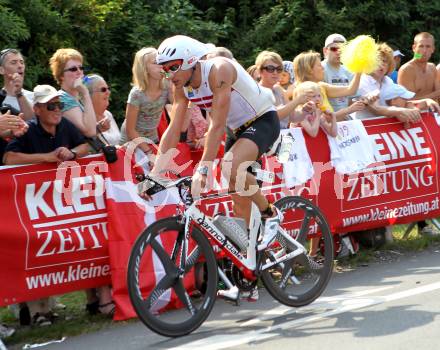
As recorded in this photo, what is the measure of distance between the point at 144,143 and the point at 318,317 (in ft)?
8.14

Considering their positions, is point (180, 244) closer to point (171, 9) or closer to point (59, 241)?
point (59, 241)

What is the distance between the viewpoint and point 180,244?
6941 millimetres

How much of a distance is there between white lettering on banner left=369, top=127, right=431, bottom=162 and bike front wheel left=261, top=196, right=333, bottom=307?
7.05ft

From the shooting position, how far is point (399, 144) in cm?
1026

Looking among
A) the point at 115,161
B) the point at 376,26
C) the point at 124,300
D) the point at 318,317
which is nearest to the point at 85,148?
the point at 115,161

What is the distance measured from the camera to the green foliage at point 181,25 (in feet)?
40.3

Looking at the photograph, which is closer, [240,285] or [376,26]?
[240,285]

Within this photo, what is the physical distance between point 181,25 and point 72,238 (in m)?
6.15

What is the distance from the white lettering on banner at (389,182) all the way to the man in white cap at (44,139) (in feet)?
10.0

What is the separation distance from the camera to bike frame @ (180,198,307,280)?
22.8ft

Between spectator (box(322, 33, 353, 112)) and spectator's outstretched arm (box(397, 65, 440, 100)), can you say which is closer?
spectator (box(322, 33, 353, 112))

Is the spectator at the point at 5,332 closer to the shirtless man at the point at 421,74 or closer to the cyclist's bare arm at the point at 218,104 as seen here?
the cyclist's bare arm at the point at 218,104

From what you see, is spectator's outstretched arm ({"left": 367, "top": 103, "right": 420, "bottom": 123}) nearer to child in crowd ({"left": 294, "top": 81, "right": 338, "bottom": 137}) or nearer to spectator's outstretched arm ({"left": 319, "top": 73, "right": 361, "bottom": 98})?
spectator's outstretched arm ({"left": 319, "top": 73, "right": 361, "bottom": 98})

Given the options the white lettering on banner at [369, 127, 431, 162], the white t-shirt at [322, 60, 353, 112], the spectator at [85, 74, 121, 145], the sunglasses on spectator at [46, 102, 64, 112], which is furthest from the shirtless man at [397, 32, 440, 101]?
the sunglasses on spectator at [46, 102, 64, 112]
